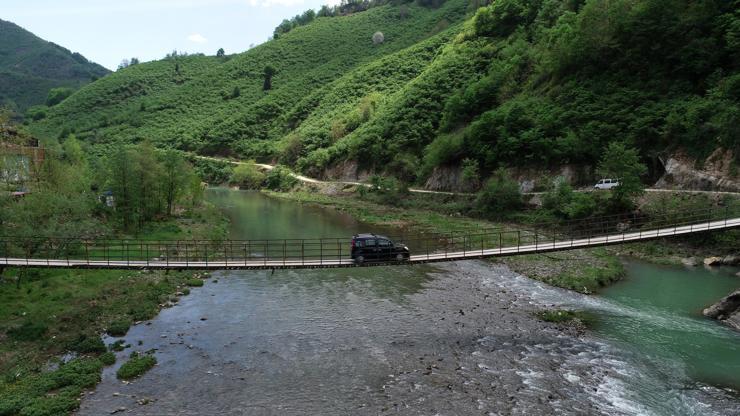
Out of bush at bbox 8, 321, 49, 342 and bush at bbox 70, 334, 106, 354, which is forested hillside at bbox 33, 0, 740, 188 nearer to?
bush at bbox 70, 334, 106, 354

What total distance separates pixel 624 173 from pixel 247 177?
96297 mm

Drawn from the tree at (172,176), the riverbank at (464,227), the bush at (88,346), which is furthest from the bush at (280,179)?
the bush at (88,346)

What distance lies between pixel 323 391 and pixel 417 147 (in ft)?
238

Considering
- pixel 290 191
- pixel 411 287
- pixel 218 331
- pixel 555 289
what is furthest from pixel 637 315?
pixel 290 191

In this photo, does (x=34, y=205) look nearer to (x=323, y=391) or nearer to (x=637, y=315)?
(x=323, y=391)

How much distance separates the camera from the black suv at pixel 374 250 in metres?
26.4

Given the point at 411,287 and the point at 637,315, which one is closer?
the point at 637,315

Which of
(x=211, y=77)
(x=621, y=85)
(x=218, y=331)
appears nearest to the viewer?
(x=218, y=331)

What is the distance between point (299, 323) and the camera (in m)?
25.5

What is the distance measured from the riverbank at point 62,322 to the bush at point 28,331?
0.04 meters

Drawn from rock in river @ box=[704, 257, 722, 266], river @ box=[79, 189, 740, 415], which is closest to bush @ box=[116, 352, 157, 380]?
river @ box=[79, 189, 740, 415]

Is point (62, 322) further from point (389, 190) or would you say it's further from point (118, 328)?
point (389, 190)

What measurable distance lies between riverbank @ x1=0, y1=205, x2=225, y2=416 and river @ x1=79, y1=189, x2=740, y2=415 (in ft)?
3.76

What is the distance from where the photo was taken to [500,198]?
2271 inches
